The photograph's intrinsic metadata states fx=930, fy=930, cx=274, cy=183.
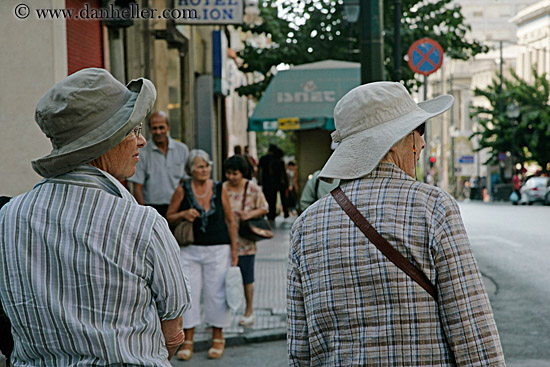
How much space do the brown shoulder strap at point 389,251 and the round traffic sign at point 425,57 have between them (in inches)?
584

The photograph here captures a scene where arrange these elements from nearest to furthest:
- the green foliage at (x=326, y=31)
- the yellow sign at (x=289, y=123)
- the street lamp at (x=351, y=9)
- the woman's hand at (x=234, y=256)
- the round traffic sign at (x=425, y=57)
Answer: the woman's hand at (x=234, y=256) < the street lamp at (x=351, y=9) < the yellow sign at (x=289, y=123) < the round traffic sign at (x=425, y=57) < the green foliage at (x=326, y=31)

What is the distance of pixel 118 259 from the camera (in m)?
2.55

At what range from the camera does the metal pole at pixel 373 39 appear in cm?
895

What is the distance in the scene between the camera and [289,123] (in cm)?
1602

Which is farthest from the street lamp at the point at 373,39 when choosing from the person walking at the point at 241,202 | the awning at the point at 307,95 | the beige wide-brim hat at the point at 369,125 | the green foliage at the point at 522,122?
the green foliage at the point at 522,122

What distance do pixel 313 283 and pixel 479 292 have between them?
0.52 meters

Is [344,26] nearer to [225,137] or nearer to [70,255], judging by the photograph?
[225,137]

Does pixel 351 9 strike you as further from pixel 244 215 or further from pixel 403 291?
pixel 403 291

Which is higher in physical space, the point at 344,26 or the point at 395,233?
the point at 344,26

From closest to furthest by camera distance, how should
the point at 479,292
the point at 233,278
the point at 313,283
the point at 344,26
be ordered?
the point at 479,292
the point at 313,283
the point at 233,278
the point at 344,26

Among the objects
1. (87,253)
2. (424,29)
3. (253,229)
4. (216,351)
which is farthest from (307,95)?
(87,253)

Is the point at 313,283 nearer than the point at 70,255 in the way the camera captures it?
No

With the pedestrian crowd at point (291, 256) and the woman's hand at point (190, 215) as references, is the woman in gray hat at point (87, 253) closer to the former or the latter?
the pedestrian crowd at point (291, 256)

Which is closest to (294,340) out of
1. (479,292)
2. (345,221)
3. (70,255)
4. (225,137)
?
(345,221)
